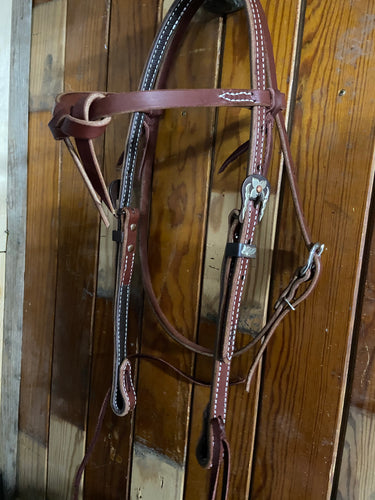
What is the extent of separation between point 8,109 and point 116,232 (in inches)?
21.6

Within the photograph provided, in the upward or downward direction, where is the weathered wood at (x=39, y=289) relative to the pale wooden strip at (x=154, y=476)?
upward

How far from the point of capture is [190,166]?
2.36 ft

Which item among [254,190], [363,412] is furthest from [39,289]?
[363,412]

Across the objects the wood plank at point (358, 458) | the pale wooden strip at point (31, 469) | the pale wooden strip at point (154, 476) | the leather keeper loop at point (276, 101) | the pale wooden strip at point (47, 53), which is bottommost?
the pale wooden strip at point (31, 469)

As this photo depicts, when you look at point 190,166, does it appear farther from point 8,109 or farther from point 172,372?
point 8,109

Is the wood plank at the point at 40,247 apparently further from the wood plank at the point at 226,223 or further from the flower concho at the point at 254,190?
the flower concho at the point at 254,190

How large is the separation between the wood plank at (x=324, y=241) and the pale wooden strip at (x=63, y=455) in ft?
1.64

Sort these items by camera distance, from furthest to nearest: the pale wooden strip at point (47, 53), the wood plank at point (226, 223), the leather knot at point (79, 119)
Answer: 1. the pale wooden strip at point (47, 53)
2. the wood plank at point (226, 223)
3. the leather knot at point (79, 119)

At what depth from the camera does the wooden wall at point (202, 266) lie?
1.94 feet

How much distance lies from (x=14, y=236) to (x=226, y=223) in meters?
Answer: 0.62

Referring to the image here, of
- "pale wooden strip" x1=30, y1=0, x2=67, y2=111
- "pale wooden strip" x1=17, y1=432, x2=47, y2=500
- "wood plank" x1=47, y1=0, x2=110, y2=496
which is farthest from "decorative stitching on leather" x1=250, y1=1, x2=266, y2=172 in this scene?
"pale wooden strip" x1=17, y1=432, x2=47, y2=500

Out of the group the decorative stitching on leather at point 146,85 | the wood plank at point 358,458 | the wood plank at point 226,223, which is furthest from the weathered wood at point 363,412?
the decorative stitching on leather at point 146,85

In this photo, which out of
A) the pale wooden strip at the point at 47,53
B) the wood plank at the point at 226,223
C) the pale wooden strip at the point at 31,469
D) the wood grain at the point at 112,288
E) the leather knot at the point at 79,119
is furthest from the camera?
the pale wooden strip at the point at 31,469

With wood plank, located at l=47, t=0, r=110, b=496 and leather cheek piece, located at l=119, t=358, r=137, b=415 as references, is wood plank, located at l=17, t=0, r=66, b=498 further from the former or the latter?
leather cheek piece, located at l=119, t=358, r=137, b=415
